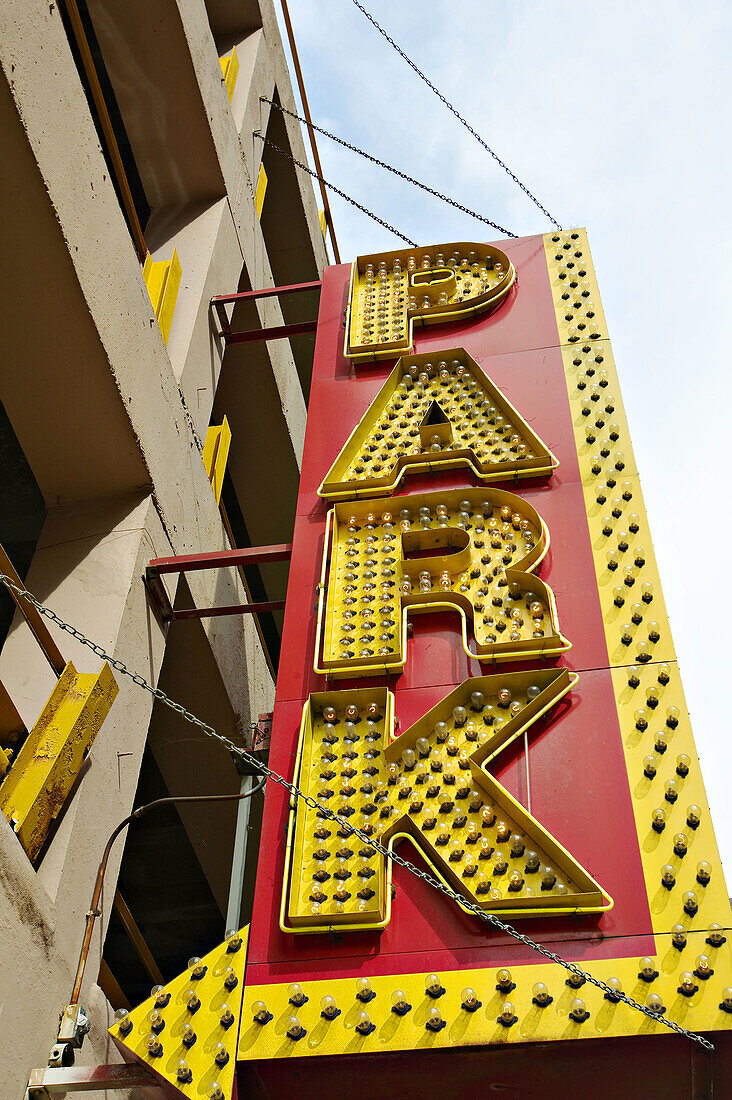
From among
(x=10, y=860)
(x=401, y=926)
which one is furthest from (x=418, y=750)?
(x=10, y=860)

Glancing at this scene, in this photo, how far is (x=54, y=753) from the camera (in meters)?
5.27

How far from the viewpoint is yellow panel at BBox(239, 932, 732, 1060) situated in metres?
4.00

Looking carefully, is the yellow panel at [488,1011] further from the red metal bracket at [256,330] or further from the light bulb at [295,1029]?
the red metal bracket at [256,330]

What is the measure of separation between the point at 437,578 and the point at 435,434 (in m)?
1.70

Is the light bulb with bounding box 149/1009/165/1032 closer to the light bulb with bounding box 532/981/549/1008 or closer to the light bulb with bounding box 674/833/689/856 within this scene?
the light bulb with bounding box 532/981/549/1008

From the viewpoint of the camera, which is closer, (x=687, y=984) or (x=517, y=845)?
(x=687, y=984)

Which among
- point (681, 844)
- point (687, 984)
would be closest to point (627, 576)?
point (681, 844)

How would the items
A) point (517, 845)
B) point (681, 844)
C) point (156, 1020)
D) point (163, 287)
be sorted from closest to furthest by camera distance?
1. point (156, 1020)
2. point (681, 844)
3. point (517, 845)
4. point (163, 287)

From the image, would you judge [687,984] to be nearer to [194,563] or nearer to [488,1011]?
[488,1011]

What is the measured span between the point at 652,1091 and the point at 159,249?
8.77m

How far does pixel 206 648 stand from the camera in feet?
→ 28.7

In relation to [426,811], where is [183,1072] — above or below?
below

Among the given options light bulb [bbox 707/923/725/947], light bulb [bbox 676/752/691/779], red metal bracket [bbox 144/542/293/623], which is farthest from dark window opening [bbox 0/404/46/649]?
light bulb [bbox 707/923/725/947]

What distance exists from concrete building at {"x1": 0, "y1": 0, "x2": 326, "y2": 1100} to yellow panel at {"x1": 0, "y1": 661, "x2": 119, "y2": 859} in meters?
0.22
